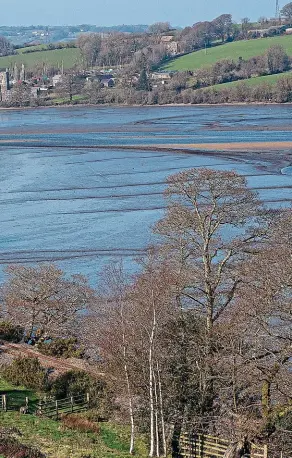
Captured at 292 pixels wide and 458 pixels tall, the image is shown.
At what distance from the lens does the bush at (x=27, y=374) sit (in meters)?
16.9

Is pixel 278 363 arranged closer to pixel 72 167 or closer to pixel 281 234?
pixel 281 234

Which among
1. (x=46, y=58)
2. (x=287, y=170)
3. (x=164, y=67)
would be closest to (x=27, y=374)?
(x=287, y=170)

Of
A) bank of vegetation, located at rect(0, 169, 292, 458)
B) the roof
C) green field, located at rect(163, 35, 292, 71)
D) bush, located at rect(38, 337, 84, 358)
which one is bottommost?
bush, located at rect(38, 337, 84, 358)

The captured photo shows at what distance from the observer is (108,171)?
50.9 metres

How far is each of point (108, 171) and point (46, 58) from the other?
11385 cm

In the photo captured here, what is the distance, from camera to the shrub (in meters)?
14.7

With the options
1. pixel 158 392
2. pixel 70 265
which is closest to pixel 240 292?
pixel 158 392

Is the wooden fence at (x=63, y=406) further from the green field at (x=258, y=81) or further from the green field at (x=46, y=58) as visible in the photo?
the green field at (x=46, y=58)

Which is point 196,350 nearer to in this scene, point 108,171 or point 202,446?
point 202,446

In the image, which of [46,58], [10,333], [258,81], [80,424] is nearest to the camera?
[80,424]

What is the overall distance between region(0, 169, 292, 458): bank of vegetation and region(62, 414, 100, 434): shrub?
3 cm

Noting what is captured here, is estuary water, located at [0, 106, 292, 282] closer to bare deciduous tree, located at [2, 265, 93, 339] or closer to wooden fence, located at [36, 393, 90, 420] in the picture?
bare deciduous tree, located at [2, 265, 93, 339]

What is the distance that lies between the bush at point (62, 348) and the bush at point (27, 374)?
64.4 inches

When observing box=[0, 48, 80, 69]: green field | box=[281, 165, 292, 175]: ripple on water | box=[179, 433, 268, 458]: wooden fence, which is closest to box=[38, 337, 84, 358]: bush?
box=[179, 433, 268, 458]: wooden fence
